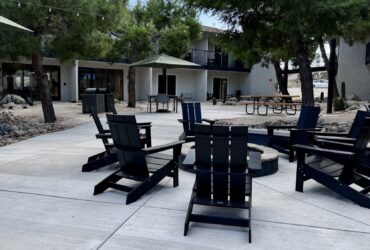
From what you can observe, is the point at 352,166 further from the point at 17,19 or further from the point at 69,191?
the point at 17,19

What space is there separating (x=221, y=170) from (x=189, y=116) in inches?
166

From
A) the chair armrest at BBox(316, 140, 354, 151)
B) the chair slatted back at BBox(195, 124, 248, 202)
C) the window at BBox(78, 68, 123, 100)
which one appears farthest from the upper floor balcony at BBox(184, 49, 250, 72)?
the chair slatted back at BBox(195, 124, 248, 202)

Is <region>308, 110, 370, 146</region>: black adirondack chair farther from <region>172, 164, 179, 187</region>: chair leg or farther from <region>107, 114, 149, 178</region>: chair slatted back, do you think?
<region>107, 114, 149, 178</region>: chair slatted back

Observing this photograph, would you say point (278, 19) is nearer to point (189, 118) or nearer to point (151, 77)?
point (189, 118)

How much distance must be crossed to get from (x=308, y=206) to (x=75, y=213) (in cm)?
262

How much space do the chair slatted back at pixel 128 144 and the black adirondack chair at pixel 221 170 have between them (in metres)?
0.96

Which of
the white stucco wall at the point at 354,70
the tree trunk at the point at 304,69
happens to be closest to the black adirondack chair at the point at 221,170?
the tree trunk at the point at 304,69

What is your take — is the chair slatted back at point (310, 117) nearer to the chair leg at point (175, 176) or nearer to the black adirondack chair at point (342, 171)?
the black adirondack chair at point (342, 171)

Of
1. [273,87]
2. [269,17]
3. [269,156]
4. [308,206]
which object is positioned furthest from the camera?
[273,87]

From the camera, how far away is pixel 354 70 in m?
25.9

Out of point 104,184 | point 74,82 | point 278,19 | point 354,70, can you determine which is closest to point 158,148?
point 104,184

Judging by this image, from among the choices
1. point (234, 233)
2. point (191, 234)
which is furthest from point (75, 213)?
point (234, 233)

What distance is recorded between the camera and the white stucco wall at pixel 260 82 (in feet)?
116

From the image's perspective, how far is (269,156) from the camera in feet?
19.6
